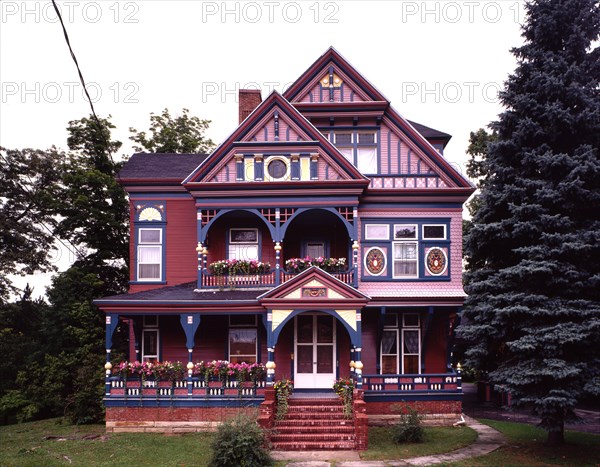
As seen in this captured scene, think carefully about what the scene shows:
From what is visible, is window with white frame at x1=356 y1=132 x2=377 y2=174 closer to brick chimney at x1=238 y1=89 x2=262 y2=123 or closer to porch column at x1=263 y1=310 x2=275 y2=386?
brick chimney at x1=238 y1=89 x2=262 y2=123

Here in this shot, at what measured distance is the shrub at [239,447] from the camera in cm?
1338

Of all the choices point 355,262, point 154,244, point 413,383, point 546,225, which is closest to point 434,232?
point 355,262

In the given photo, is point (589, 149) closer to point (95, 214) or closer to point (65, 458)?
point (65, 458)

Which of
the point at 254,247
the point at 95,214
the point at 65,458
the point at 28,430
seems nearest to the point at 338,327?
the point at 254,247

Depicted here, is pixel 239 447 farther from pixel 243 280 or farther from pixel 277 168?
pixel 277 168

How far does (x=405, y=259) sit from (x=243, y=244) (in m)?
6.10

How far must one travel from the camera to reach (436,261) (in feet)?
70.2

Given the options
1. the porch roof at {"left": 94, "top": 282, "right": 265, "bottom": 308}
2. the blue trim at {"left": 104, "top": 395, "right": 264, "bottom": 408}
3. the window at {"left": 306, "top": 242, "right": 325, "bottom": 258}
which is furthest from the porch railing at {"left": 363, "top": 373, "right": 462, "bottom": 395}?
the porch roof at {"left": 94, "top": 282, "right": 265, "bottom": 308}

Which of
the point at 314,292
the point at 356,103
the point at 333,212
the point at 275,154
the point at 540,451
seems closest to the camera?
the point at 540,451

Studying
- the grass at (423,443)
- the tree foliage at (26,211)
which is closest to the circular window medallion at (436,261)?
the grass at (423,443)

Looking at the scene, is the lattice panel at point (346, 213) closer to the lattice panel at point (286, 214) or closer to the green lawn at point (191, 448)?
the lattice panel at point (286, 214)

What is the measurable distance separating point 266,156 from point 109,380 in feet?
30.5

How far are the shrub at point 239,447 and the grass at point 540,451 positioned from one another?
489cm

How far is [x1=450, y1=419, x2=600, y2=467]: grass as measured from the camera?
14574 mm
